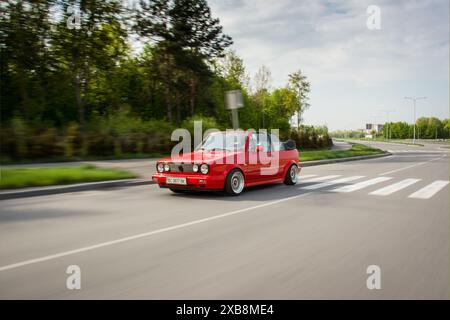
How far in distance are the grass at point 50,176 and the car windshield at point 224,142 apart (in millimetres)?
2996

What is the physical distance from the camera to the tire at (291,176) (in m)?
11.0

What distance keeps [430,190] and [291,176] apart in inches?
142

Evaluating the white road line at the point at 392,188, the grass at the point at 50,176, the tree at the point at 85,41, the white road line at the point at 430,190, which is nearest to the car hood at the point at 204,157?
the grass at the point at 50,176

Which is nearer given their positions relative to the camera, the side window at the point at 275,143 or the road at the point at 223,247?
the road at the point at 223,247

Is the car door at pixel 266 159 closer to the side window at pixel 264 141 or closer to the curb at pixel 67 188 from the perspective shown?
the side window at pixel 264 141

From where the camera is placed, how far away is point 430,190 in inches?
400

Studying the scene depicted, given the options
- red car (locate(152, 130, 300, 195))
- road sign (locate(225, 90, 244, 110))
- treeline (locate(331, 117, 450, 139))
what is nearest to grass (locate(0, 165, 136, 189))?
red car (locate(152, 130, 300, 195))

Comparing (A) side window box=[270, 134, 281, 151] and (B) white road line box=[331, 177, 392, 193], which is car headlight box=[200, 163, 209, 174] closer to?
(A) side window box=[270, 134, 281, 151]

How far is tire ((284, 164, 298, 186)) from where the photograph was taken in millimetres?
10966

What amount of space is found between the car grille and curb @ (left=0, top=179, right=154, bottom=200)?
8.05 ft

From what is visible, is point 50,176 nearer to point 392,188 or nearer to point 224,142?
point 224,142
